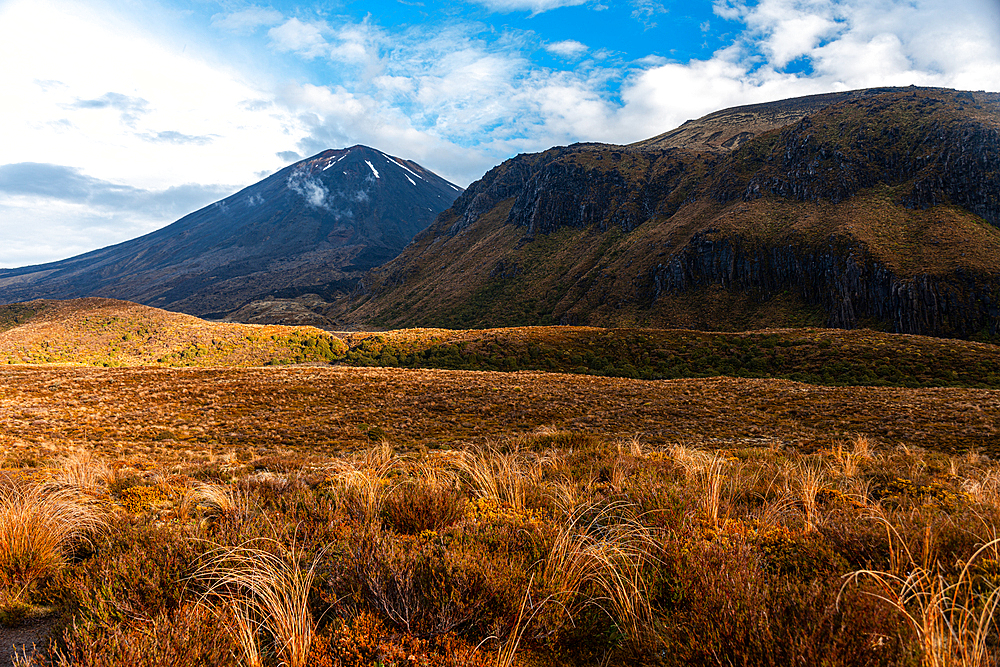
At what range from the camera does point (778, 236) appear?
69.8 metres

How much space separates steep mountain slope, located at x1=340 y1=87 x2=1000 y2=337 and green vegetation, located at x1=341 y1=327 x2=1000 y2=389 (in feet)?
133

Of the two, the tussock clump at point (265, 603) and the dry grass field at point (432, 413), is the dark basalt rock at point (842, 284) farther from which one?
the tussock clump at point (265, 603)

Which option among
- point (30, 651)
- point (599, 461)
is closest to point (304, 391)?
point (599, 461)

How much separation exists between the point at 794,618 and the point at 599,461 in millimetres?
4921

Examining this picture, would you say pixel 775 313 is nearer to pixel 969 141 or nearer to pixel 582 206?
pixel 969 141

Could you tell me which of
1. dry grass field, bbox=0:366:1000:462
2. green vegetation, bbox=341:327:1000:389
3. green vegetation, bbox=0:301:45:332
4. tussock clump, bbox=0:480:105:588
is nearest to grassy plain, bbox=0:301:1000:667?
tussock clump, bbox=0:480:105:588

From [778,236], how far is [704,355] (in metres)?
58.7

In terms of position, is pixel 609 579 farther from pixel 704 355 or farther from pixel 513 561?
pixel 704 355

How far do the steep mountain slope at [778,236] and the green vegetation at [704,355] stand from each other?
133ft

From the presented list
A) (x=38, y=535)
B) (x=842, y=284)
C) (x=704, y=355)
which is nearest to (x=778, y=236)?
(x=842, y=284)

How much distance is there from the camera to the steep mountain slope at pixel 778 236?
55188 mm

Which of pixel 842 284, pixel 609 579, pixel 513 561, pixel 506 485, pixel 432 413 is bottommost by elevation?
pixel 432 413

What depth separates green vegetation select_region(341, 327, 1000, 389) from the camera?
68.1 feet

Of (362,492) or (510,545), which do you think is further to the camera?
(362,492)
